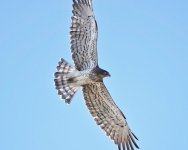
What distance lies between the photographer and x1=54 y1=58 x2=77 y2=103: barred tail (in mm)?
22000

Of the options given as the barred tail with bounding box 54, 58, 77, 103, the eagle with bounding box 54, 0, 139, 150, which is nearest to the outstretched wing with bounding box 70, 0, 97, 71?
the eagle with bounding box 54, 0, 139, 150

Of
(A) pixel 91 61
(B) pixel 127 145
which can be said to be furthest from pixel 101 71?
(B) pixel 127 145

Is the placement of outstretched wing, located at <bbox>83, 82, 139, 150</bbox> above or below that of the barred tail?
below

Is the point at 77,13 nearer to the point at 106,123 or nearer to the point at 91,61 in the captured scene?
the point at 91,61

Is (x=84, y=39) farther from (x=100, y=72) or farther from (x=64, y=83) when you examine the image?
(x=64, y=83)

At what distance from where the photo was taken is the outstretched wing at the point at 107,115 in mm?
22047

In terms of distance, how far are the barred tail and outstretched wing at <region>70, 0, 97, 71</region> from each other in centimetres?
26

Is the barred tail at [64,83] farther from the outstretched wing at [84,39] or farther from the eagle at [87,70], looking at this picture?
the outstretched wing at [84,39]

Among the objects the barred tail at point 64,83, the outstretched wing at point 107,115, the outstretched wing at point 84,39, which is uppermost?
the outstretched wing at point 84,39

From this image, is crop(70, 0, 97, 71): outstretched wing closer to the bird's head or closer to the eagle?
the eagle

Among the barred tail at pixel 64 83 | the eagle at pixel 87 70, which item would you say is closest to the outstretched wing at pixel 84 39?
the eagle at pixel 87 70

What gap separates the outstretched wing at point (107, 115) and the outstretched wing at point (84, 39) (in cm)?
60

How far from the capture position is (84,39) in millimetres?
22109

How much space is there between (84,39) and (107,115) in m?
1.99
